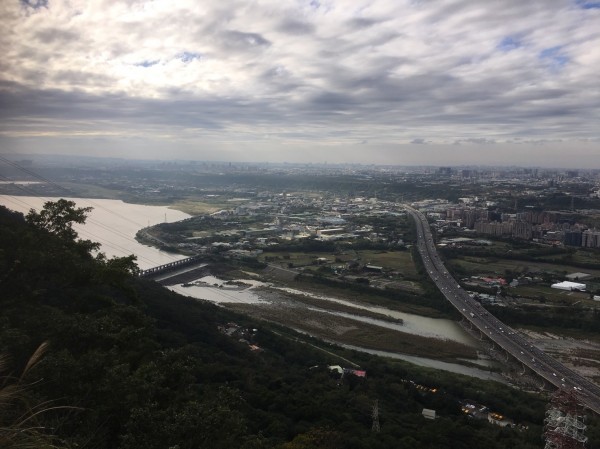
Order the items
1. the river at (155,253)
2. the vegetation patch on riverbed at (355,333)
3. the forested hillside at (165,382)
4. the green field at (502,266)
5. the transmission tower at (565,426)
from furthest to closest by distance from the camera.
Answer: the green field at (502,266) < the river at (155,253) < the vegetation patch on riverbed at (355,333) < the transmission tower at (565,426) < the forested hillside at (165,382)

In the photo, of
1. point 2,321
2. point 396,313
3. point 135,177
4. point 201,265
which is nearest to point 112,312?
point 2,321

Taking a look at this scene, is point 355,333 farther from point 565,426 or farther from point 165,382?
point 165,382

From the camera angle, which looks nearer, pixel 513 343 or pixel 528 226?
pixel 513 343

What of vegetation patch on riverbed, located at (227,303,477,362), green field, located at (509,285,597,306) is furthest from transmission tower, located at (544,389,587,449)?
green field, located at (509,285,597,306)

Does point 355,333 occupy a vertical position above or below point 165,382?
below

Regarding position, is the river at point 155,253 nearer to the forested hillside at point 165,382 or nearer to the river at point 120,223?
the river at point 120,223

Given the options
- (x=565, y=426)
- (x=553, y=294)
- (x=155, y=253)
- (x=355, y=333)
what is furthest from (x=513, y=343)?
(x=155, y=253)

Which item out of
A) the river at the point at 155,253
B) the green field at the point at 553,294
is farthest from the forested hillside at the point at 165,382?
the green field at the point at 553,294
